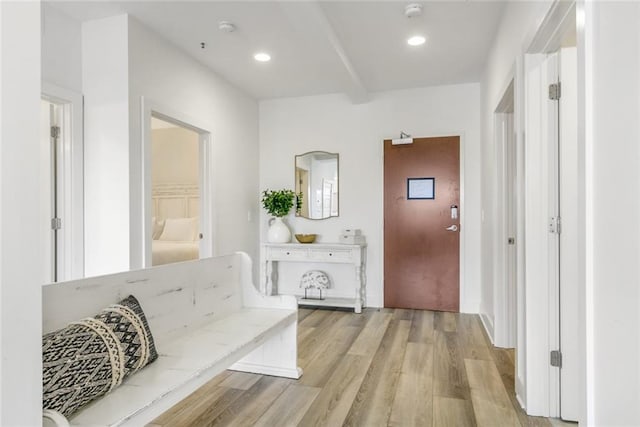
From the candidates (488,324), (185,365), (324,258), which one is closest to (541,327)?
(488,324)

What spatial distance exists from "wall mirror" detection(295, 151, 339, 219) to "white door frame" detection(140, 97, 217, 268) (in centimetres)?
123

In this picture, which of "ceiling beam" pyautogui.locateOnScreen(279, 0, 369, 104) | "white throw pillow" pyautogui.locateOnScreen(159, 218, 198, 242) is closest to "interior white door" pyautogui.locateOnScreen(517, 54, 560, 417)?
"ceiling beam" pyautogui.locateOnScreen(279, 0, 369, 104)

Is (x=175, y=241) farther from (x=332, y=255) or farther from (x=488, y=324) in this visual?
(x=488, y=324)

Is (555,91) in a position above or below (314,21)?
below

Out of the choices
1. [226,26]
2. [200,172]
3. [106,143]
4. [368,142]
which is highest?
[226,26]

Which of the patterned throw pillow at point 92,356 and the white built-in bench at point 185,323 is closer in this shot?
the patterned throw pillow at point 92,356

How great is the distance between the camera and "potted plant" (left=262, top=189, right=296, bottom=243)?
4.52m

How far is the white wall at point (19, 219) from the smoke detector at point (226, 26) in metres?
2.30

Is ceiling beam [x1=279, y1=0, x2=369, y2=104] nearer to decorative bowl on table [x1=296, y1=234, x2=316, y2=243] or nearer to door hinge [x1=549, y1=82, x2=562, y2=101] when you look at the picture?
door hinge [x1=549, y1=82, x2=562, y2=101]

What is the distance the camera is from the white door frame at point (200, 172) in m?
2.96

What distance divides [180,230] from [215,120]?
2091 millimetres

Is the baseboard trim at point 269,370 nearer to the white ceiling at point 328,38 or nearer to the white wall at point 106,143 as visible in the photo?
the white wall at point 106,143

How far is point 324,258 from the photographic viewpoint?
14.2ft

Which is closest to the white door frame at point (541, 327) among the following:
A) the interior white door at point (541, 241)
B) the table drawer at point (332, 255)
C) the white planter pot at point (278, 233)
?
the interior white door at point (541, 241)
